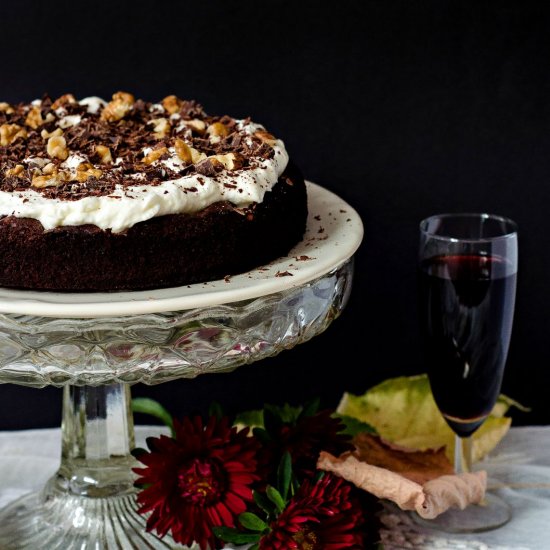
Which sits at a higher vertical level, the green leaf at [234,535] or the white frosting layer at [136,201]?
the white frosting layer at [136,201]

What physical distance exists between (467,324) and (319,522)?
0.36m

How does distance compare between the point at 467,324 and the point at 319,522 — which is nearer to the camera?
the point at 319,522

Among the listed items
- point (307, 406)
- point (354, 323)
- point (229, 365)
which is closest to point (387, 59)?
point (354, 323)

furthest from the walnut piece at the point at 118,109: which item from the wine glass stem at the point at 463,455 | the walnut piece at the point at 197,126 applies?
the wine glass stem at the point at 463,455

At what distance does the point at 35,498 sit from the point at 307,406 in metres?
0.49

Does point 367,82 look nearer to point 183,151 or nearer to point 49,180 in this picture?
point 183,151

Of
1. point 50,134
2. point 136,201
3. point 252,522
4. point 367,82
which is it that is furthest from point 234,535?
point 367,82

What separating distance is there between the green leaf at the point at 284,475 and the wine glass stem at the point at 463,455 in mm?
356

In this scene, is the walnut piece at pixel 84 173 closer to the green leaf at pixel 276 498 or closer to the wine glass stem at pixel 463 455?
the green leaf at pixel 276 498

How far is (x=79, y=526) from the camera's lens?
1555 millimetres

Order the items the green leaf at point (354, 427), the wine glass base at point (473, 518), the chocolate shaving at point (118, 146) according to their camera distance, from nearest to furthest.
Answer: the chocolate shaving at point (118, 146) < the wine glass base at point (473, 518) < the green leaf at point (354, 427)

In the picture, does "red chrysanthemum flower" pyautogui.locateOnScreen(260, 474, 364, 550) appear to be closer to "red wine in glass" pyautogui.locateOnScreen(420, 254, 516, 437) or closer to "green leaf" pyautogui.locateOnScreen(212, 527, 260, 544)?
"green leaf" pyautogui.locateOnScreen(212, 527, 260, 544)

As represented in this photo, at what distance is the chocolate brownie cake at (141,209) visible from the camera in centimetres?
118

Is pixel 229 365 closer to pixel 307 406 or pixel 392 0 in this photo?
pixel 307 406
